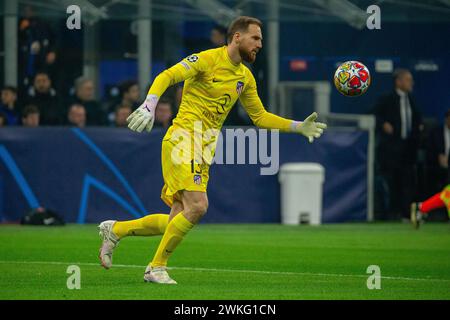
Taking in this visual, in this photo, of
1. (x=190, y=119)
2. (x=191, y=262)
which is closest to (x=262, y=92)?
(x=191, y=262)

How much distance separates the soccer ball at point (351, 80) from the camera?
41.0 feet

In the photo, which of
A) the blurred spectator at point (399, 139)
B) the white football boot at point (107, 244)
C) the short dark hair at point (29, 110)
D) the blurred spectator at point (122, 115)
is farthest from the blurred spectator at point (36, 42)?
the white football boot at point (107, 244)

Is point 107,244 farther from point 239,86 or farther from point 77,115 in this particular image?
point 77,115

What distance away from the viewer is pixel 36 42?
20.2 metres

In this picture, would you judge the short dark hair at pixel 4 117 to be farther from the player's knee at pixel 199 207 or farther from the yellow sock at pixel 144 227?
the player's knee at pixel 199 207

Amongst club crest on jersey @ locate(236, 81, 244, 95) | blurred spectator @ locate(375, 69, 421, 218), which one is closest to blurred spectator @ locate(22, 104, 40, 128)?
blurred spectator @ locate(375, 69, 421, 218)

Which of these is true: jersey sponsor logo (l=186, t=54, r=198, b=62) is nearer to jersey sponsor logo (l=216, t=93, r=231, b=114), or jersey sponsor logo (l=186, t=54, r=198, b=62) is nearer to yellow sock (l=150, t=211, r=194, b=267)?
jersey sponsor logo (l=216, t=93, r=231, b=114)

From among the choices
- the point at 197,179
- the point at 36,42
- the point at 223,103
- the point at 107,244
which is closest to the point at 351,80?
the point at 223,103

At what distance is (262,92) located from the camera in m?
20.9

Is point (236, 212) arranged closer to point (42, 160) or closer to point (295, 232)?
point (295, 232)

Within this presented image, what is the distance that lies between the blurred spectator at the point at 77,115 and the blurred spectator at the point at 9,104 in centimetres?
91

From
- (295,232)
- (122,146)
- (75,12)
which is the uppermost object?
(75,12)

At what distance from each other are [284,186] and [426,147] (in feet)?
9.65

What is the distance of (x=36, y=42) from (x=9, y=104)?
4.10 ft
